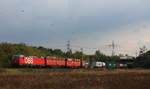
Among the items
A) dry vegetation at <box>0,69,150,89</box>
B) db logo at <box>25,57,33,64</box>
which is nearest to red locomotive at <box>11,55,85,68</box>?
db logo at <box>25,57,33,64</box>

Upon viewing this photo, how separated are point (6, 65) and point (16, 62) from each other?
29.3 ft

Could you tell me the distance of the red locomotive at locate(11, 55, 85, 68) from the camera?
71875mm

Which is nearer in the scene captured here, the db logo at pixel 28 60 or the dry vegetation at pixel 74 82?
the dry vegetation at pixel 74 82

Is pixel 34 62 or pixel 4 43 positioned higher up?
pixel 4 43

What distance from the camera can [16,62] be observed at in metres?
72.2

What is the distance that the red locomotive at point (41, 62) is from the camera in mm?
71875

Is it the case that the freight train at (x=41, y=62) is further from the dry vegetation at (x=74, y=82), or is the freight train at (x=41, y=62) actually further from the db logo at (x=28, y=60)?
the dry vegetation at (x=74, y=82)

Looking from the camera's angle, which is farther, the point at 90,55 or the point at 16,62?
the point at 90,55

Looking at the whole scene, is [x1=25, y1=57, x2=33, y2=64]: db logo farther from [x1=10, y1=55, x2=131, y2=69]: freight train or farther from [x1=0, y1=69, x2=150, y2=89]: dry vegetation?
[x1=0, y1=69, x2=150, y2=89]: dry vegetation

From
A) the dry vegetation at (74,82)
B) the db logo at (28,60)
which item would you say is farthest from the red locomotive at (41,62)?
the dry vegetation at (74,82)

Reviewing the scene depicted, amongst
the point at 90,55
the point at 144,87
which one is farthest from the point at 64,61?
the point at 90,55

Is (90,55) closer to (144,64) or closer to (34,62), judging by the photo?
(144,64)

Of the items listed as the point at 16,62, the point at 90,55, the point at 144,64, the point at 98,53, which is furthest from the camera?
the point at 98,53

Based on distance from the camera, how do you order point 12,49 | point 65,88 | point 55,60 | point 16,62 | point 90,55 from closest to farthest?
point 65,88 < point 16,62 < point 55,60 < point 12,49 < point 90,55
